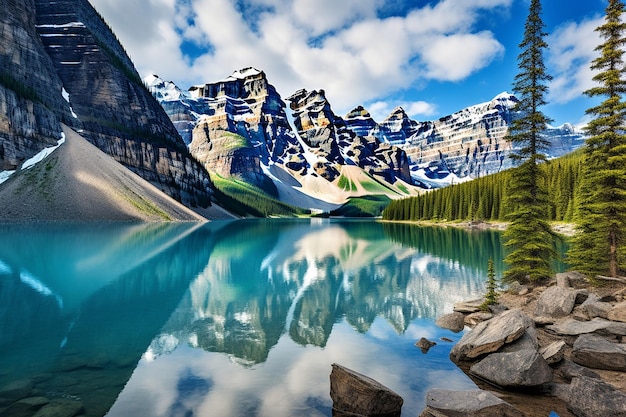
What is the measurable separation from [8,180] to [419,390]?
114 metres

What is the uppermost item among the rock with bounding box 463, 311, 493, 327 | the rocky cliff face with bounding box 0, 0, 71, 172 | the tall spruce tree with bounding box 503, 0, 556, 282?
the rocky cliff face with bounding box 0, 0, 71, 172

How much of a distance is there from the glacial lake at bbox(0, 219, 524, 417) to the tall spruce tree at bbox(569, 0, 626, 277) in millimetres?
7796

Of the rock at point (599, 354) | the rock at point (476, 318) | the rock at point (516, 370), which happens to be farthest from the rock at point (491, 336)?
the rock at point (476, 318)

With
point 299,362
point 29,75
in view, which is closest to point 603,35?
point 299,362

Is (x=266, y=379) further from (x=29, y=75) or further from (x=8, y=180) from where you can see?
(x=29, y=75)

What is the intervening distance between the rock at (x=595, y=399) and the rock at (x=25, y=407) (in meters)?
13.5

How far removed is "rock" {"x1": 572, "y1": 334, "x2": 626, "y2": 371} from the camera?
10992mm

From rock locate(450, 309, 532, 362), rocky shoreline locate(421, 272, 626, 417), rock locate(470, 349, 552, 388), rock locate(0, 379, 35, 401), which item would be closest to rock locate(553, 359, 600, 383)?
rocky shoreline locate(421, 272, 626, 417)

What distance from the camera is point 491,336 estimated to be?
1255 centimetres

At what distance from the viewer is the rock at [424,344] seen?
14.2m

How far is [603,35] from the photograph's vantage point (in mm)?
22266

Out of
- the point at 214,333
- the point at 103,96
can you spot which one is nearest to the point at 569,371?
the point at 214,333

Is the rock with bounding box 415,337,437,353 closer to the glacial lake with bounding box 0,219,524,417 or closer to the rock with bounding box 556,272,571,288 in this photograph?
the glacial lake with bounding box 0,219,524,417

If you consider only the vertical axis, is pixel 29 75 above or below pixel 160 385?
above
